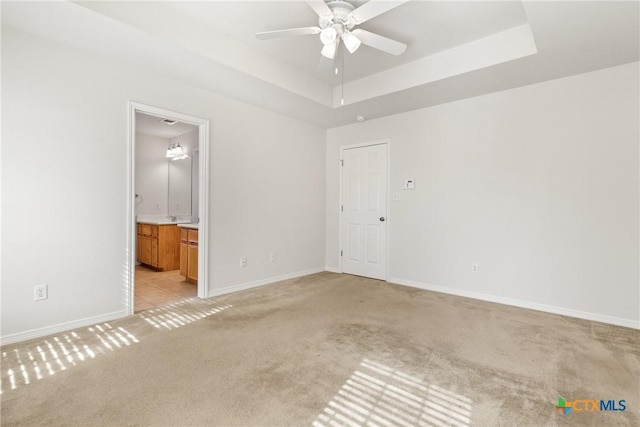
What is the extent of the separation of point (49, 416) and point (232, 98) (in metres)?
3.38

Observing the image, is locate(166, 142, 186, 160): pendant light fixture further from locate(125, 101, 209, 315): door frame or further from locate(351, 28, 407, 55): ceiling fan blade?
locate(351, 28, 407, 55): ceiling fan blade

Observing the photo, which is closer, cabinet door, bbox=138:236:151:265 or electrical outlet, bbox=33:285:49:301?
electrical outlet, bbox=33:285:49:301

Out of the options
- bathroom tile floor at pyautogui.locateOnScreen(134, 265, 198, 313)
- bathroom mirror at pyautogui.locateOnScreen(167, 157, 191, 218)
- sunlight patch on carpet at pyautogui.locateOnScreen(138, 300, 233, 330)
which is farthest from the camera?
bathroom mirror at pyautogui.locateOnScreen(167, 157, 191, 218)

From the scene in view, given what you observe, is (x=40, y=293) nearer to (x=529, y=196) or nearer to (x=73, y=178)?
(x=73, y=178)

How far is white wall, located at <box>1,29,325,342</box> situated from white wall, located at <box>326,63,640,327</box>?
2.48 meters

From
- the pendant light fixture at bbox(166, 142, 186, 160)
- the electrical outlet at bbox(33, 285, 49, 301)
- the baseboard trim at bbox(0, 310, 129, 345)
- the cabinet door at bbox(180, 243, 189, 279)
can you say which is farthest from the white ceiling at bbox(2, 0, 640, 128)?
the pendant light fixture at bbox(166, 142, 186, 160)

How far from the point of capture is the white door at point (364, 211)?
182 inches

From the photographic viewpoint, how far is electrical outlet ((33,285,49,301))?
249cm

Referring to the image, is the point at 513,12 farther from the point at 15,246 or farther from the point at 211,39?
the point at 15,246

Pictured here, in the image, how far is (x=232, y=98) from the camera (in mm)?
Answer: 3846

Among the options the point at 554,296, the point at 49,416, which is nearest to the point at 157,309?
the point at 49,416

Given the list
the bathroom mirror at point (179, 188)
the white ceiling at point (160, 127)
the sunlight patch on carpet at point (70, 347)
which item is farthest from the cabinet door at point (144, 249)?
the sunlight patch on carpet at point (70, 347)

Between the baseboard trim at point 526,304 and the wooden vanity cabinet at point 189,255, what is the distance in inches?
109

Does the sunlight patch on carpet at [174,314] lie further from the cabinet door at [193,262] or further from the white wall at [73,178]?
the cabinet door at [193,262]
